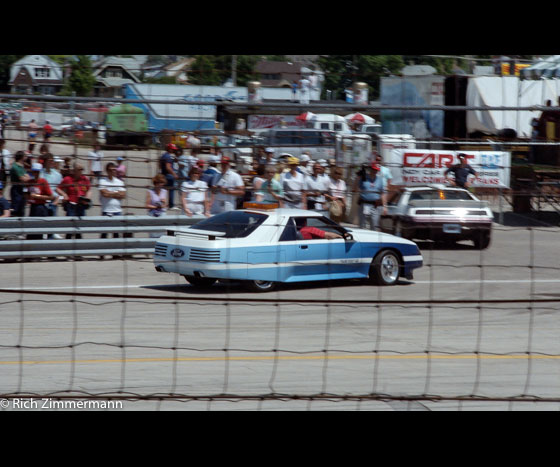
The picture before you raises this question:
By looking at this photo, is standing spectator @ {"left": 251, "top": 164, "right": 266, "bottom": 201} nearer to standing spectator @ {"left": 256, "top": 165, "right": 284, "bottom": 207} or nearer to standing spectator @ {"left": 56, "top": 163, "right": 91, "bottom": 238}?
standing spectator @ {"left": 256, "top": 165, "right": 284, "bottom": 207}

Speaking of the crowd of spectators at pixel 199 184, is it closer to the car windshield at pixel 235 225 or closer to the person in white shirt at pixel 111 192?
the person in white shirt at pixel 111 192

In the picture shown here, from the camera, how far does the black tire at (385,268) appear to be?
12.2 meters

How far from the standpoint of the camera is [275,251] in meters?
11.5

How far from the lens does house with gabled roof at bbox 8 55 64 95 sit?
19.7 ft

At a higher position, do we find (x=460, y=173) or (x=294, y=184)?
(x=460, y=173)

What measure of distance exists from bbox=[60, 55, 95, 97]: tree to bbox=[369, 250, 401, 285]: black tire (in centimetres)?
567

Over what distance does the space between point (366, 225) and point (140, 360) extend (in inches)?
124

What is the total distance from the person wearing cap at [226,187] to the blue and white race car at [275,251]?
32 cm

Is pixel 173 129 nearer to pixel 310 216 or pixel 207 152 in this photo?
pixel 207 152

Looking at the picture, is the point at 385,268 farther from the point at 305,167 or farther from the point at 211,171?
the point at 305,167

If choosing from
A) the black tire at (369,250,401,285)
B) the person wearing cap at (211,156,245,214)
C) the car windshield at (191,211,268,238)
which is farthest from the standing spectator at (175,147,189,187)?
the black tire at (369,250,401,285)

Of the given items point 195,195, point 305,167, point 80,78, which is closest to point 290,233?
point 195,195

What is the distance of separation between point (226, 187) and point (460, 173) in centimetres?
282
